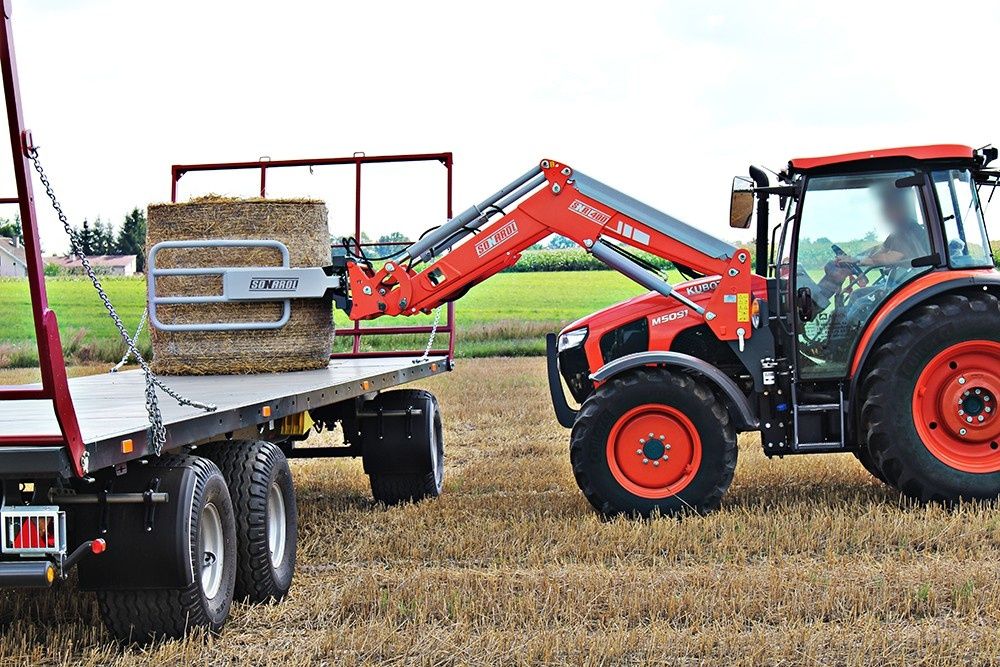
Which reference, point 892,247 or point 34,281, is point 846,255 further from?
point 34,281

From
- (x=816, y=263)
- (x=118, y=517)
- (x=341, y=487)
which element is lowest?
(x=341, y=487)

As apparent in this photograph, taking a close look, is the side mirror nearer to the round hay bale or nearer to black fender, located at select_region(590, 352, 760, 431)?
black fender, located at select_region(590, 352, 760, 431)

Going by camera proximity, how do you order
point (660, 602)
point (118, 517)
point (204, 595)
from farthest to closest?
point (660, 602) → point (204, 595) → point (118, 517)

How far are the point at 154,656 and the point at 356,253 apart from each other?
5.25 meters

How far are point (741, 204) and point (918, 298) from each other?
4.54 feet

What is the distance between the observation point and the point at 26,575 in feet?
14.5

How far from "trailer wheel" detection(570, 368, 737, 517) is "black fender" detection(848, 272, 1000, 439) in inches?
36.3

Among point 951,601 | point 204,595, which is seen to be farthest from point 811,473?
point 204,595

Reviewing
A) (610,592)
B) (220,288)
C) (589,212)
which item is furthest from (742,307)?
(220,288)

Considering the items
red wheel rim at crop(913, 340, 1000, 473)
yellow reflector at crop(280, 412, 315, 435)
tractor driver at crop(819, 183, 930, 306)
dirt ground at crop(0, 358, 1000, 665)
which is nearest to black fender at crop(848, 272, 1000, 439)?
tractor driver at crop(819, 183, 930, 306)

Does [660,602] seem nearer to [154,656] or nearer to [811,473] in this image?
[154,656]

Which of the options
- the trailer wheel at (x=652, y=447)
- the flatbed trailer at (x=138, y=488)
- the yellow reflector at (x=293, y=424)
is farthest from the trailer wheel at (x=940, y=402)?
the yellow reflector at (x=293, y=424)

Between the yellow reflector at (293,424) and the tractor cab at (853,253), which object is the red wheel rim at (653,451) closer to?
the tractor cab at (853,253)

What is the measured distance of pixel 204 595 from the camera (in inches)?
203
